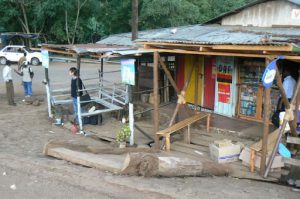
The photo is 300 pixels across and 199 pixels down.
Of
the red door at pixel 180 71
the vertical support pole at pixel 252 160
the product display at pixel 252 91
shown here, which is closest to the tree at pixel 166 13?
the red door at pixel 180 71

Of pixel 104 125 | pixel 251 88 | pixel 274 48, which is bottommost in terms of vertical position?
pixel 104 125

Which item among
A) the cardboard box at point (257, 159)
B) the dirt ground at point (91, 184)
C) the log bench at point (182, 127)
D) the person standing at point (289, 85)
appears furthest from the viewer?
the log bench at point (182, 127)

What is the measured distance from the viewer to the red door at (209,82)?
12328 millimetres

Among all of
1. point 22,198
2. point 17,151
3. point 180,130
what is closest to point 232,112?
point 180,130

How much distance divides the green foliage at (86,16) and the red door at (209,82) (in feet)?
63.4

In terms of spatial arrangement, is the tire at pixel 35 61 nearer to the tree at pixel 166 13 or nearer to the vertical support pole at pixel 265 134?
the tree at pixel 166 13

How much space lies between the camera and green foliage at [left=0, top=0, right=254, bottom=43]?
32031mm

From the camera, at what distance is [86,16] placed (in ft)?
122

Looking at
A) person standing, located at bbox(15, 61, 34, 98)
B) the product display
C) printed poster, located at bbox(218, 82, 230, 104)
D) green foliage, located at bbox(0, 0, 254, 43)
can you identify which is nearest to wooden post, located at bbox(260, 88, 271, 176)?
the product display

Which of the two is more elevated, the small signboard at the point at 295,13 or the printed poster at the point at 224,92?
the small signboard at the point at 295,13

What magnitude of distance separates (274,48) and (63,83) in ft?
50.7

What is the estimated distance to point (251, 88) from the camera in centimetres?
1125

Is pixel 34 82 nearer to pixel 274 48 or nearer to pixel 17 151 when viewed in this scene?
pixel 17 151

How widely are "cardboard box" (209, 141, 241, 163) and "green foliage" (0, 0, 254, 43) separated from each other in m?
23.5
